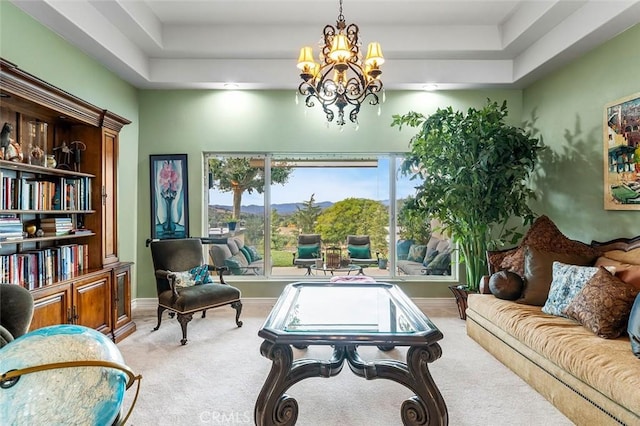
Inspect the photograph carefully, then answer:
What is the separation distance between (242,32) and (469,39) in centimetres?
262

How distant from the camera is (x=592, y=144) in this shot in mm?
3535

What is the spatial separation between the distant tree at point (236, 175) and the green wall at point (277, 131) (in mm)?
191

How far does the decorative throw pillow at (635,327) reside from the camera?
200 cm

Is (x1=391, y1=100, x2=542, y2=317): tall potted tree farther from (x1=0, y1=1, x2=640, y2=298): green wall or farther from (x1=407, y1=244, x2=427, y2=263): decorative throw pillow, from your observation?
(x1=407, y1=244, x2=427, y2=263): decorative throw pillow

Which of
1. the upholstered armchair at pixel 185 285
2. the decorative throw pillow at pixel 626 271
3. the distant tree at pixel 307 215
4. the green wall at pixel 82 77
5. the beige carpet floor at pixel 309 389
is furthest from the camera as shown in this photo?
the distant tree at pixel 307 215

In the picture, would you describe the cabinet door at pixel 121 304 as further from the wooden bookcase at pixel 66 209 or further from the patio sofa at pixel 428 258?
the patio sofa at pixel 428 258

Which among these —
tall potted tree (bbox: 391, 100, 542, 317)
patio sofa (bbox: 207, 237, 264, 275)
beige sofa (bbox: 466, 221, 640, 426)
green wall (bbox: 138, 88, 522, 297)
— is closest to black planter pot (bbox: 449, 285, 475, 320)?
tall potted tree (bbox: 391, 100, 542, 317)

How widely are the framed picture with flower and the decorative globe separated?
4.08 m

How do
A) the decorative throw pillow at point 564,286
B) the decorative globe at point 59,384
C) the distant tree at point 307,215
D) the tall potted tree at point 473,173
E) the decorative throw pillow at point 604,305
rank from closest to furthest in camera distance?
1. the decorative globe at point 59,384
2. the decorative throw pillow at point 604,305
3. the decorative throw pillow at point 564,286
4. the tall potted tree at point 473,173
5. the distant tree at point 307,215

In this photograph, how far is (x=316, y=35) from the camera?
4078 millimetres

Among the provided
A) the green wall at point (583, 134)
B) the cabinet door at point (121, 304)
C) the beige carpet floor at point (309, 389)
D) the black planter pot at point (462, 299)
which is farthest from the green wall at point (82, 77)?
the green wall at point (583, 134)

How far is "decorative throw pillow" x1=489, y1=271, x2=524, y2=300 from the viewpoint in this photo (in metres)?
3.15

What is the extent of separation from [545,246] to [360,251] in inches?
88.8

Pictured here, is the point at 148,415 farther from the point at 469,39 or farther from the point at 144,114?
the point at 469,39
